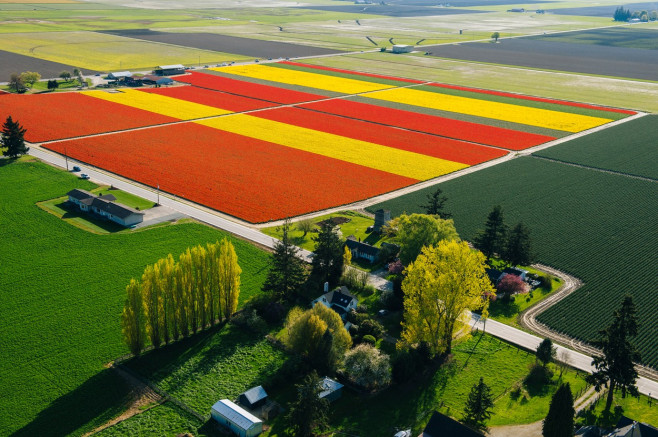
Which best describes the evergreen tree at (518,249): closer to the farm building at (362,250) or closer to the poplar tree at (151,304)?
the farm building at (362,250)

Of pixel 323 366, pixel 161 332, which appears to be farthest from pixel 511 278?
pixel 161 332

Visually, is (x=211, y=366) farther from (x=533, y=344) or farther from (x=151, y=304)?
(x=533, y=344)

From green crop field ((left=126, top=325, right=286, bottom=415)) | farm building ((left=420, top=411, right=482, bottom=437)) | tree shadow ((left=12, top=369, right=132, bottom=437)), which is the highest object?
farm building ((left=420, top=411, right=482, bottom=437))

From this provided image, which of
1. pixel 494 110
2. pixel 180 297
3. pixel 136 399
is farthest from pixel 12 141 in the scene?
pixel 494 110

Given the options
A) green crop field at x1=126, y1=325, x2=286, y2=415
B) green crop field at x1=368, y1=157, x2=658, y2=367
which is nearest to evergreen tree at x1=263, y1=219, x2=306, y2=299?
green crop field at x1=126, y1=325, x2=286, y2=415

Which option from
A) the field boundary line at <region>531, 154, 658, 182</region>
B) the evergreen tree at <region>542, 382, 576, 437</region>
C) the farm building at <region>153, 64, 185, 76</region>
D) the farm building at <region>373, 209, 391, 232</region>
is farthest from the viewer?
the farm building at <region>153, 64, 185, 76</region>

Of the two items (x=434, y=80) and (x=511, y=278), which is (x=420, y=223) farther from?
(x=434, y=80)

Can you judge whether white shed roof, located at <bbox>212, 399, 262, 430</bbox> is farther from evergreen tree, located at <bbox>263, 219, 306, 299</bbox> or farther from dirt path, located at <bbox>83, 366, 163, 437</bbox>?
evergreen tree, located at <bbox>263, 219, 306, 299</bbox>
